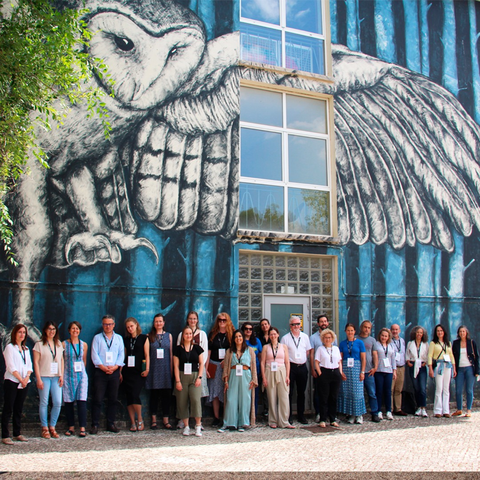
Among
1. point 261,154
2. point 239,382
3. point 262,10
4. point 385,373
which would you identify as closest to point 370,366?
point 385,373

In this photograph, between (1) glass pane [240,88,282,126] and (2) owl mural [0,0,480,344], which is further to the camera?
(1) glass pane [240,88,282,126]

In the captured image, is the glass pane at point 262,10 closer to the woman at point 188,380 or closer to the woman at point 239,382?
the woman at point 239,382

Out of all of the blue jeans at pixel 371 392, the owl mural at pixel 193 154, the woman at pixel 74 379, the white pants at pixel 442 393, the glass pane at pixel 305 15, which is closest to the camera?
the woman at pixel 74 379

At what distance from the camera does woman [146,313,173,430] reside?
9055 mm

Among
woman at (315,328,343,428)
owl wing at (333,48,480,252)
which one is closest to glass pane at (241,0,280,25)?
owl wing at (333,48,480,252)

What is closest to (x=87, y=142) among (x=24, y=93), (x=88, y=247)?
(x=88, y=247)

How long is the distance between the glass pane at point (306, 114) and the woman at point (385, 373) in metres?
4.57

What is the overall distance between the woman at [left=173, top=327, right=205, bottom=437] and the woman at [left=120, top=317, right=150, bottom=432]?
57 centimetres

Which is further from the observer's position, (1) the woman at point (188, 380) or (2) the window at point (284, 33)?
(2) the window at point (284, 33)

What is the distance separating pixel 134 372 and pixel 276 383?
91.7 inches

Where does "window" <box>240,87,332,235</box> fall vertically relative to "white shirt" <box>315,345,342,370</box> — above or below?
above

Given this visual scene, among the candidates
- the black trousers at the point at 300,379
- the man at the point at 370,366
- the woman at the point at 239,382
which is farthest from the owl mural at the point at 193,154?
the black trousers at the point at 300,379

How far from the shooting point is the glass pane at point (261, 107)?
11234 millimetres

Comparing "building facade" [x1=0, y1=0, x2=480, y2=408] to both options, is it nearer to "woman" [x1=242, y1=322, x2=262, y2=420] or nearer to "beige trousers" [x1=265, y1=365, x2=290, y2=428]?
"woman" [x1=242, y1=322, x2=262, y2=420]
